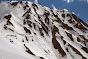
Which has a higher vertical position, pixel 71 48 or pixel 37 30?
pixel 37 30

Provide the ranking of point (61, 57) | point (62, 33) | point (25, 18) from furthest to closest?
point (62, 33), point (25, 18), point (61, 57)

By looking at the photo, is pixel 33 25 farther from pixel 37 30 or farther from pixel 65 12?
pixel 65 12

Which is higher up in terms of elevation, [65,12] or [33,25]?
[65,12]

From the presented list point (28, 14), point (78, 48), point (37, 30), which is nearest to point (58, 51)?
point (78, 48)

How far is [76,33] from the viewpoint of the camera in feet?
166

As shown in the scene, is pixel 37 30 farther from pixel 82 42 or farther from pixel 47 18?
pixel 82 42

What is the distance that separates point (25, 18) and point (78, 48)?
101 ft

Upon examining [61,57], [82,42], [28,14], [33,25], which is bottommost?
[61,57]

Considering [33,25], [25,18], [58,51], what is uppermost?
[25,18]

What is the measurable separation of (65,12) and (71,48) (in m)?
38.2

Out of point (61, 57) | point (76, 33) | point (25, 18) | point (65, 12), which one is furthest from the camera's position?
point (65, 12)

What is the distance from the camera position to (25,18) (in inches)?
1716

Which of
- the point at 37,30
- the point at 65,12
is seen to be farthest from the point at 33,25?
the point at 65,12

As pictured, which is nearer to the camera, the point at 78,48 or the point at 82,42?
the point at 78,48
